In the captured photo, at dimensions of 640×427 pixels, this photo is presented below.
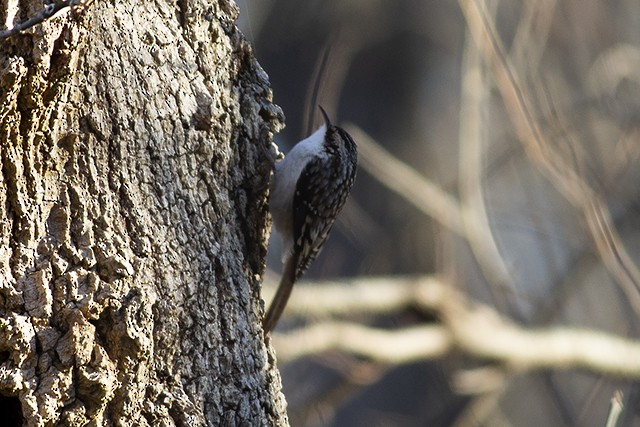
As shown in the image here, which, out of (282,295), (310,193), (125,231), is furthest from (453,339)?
(125,231)

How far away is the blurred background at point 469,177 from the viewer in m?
4.03

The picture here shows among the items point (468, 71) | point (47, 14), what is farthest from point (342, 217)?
point (47, 14)

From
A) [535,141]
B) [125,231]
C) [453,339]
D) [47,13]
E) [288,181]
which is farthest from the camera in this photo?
[453,339]

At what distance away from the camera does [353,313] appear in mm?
4793

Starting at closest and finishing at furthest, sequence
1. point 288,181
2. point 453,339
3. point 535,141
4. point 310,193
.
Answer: point 288,181
point 310,193
point 535,141
point 453,339

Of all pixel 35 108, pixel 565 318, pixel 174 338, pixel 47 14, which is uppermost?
pixel 47 14

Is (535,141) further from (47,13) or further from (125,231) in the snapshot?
(47,13)

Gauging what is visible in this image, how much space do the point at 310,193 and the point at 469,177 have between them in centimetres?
156

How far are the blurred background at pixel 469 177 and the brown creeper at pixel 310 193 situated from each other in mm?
162

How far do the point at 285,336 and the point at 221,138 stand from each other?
262 cm

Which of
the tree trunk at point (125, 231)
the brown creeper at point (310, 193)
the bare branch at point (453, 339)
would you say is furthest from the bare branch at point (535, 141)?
the tree trunk at point (125, 231)

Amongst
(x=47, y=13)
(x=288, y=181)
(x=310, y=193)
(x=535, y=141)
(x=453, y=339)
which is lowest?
(x=453, y=339)

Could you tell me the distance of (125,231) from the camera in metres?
1.73

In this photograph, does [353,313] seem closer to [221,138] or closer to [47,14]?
[221,138]
